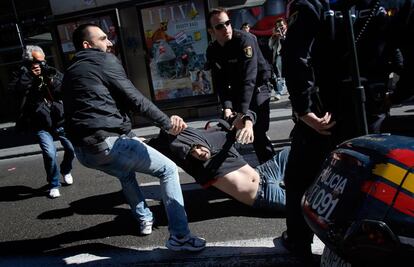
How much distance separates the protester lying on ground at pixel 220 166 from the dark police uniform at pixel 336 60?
97cm

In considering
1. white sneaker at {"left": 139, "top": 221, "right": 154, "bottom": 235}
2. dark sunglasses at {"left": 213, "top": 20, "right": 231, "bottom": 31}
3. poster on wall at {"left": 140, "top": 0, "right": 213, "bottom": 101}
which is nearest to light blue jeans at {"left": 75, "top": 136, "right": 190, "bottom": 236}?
white sneaker at {"left": 139, "top": 221, "right": 154, "bottom": 235}

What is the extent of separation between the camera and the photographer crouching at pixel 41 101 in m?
4.48

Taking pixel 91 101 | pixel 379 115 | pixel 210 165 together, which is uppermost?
pixel 91 101

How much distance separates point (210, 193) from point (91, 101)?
1763mm

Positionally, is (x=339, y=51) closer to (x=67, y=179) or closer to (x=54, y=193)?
(x=54, y=193)

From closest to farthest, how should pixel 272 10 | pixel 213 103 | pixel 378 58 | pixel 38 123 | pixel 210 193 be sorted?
pixel 378 58
pixel 210 193
pixel 38 123
pixel 213 103
pixel 272 10

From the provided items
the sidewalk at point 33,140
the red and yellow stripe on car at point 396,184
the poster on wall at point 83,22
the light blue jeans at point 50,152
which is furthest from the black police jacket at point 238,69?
the poster on wall at point 83,22

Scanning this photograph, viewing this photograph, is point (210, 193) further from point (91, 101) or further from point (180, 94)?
point (180, 94)

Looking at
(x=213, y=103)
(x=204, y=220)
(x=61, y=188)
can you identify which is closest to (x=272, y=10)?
(x=213, y=103)

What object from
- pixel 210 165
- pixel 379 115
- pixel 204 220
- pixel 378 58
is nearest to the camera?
pixel 378 58

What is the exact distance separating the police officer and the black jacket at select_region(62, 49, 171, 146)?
41.1 inches

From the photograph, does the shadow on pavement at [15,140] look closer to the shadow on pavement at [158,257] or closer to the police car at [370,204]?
the shadow on pavement at [158,257]

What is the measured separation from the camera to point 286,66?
6.86ft

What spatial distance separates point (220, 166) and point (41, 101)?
2.63m
